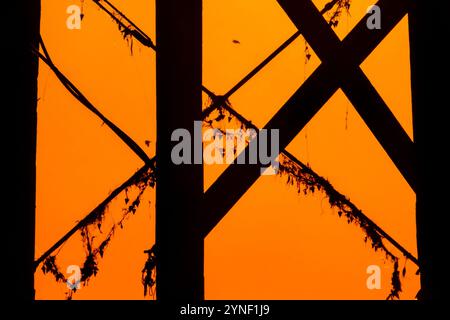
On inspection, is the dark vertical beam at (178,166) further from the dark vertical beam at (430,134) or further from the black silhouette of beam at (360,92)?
Answer: the dark vertical beam at (430,134)

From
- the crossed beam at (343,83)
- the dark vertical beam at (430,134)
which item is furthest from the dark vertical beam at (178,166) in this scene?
the dark vertical beam at (430,134)

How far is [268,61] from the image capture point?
7.01ft

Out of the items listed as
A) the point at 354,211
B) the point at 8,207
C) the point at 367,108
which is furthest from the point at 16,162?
the point at 354,211

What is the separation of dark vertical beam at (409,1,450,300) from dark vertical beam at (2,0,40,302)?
92 cm

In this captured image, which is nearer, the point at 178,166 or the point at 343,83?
the point at 178,166

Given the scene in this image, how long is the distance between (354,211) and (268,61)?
71 centimetres

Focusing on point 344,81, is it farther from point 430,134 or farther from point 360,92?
point 430,134

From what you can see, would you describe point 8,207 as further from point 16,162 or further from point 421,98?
point 421,98

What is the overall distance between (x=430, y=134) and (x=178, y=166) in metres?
0.61

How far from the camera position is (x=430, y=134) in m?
1.25

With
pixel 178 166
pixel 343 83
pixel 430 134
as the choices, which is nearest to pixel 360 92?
pixel 343 83

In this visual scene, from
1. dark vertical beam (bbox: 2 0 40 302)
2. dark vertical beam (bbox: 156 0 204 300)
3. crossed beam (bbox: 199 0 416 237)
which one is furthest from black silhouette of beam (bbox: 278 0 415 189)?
dark vertical beam (bbox: 2 0 40 302)

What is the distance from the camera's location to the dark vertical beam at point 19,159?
3.83ft

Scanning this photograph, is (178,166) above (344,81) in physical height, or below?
below
